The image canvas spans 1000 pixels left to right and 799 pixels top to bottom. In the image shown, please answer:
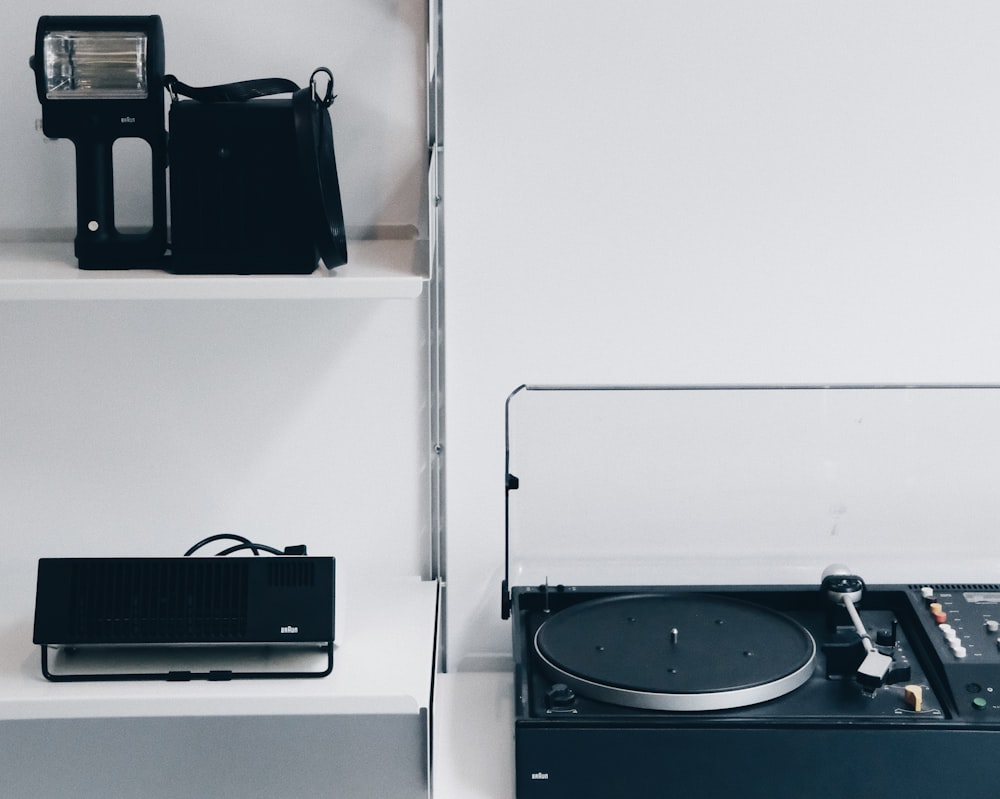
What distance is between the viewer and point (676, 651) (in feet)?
4.65

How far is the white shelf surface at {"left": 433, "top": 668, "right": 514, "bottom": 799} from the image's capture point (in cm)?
136

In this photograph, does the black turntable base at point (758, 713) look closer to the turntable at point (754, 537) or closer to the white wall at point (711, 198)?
the turntable at point (754, 537)

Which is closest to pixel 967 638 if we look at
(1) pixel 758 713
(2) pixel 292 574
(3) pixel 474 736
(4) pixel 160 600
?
(1) pixel 758 713

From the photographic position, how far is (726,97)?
1.56 metres

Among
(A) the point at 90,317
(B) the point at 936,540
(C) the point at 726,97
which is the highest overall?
(C) the point at 726,97

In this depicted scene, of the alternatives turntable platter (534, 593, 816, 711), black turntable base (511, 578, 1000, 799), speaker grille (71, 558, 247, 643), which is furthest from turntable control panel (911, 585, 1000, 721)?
speaker grille (71, 558, 247, 643)

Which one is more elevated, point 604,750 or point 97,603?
point 97,603

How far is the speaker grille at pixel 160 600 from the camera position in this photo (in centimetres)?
129

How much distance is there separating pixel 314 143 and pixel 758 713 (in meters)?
0.80

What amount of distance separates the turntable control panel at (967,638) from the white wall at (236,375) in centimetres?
70

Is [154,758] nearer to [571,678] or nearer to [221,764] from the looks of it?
[221,764]

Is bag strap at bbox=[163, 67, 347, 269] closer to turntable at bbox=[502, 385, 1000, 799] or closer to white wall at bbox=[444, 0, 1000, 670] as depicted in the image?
white wall at bbox=[444, 0, 1000, 670]

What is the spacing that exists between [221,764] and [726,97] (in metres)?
1.05

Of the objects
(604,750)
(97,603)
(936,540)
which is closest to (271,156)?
(97,603)
